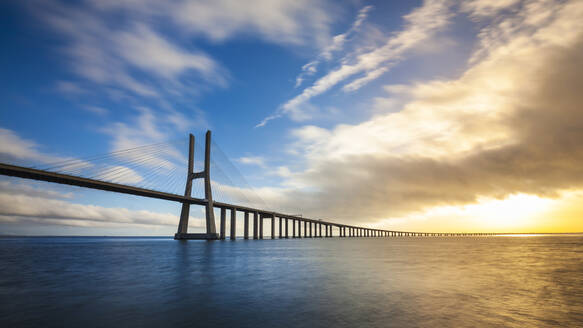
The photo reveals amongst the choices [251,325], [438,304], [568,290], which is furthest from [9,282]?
[568,290]

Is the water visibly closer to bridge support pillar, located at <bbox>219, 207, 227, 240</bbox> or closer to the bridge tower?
the bridge tower

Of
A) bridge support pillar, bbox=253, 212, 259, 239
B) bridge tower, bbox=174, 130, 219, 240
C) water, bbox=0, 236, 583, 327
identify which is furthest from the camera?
bridge support pillar, bbox=253, 212, 259, 239

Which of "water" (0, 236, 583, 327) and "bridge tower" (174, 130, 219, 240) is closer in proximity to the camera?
"water" (0, 236, 583, 327)

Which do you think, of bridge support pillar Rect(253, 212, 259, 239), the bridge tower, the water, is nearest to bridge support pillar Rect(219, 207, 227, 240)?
the bridge tower

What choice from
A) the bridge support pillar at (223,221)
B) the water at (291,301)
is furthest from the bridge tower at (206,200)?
the water at (291,301)

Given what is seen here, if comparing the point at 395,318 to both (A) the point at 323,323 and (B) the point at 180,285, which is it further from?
(B) the point at 180,285

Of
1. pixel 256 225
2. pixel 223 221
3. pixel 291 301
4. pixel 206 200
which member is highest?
pixel 206 200

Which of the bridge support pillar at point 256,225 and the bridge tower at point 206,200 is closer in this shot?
the bridge tower at point 206,200

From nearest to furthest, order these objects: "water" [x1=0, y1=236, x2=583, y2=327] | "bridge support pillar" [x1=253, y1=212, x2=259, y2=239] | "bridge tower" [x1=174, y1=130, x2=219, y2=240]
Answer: "water" [x1=0, y1=236, x2=583, y2=327] < "bridge tower" [x1=174, y1=130, x2=219, y2=240] < "bridge support pillar" [x1=253, y1=212, x2=259, y2=239]

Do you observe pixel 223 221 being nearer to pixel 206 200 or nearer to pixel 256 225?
pixel 206 200

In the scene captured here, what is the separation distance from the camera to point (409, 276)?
17984 mm

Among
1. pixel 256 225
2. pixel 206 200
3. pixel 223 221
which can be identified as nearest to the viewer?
pixel 206 200

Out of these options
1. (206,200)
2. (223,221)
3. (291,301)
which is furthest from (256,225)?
(291,301)

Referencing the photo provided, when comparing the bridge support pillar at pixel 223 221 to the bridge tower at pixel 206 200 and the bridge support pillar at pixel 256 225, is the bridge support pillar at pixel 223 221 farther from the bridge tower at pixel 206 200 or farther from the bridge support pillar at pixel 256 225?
the bridge support pillar at pixel 256 225
